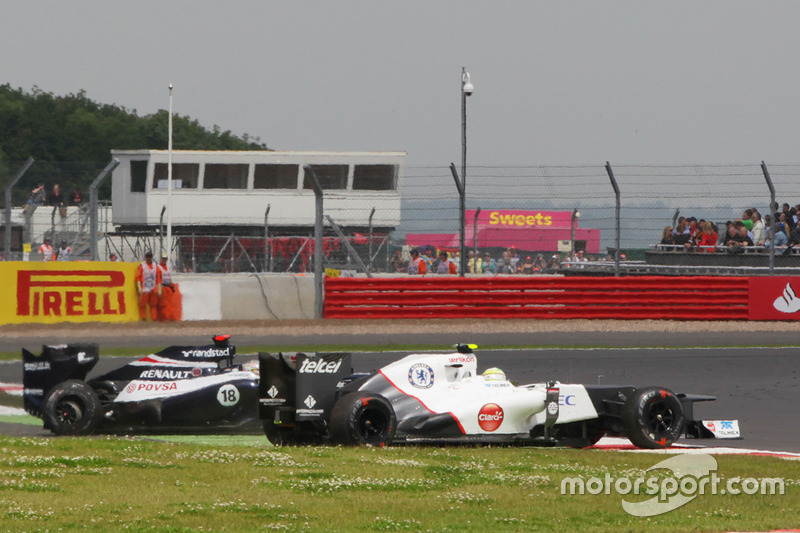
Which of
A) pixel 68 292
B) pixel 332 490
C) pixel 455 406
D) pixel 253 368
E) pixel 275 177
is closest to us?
pixel 332 490

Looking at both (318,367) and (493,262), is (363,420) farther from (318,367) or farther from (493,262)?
(493,262)

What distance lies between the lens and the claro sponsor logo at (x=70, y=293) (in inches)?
771

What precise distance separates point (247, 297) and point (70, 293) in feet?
10.1

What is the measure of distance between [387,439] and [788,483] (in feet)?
9.42

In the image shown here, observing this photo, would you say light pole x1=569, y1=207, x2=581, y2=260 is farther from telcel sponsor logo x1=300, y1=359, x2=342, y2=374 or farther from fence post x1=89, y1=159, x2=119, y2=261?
telcel sponsor logo x1=300, y1=359, x2=342, y2=374

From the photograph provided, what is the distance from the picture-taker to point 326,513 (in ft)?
19.5

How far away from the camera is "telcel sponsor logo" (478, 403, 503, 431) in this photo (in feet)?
28.8

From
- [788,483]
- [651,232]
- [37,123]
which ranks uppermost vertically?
[37,123]

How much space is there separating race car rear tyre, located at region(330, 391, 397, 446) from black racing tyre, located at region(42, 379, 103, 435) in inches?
80.7

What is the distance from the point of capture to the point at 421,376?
8.96 metres

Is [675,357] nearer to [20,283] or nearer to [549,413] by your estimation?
[549,413]

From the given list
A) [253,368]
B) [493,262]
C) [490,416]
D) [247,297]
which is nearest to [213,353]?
[253,368]

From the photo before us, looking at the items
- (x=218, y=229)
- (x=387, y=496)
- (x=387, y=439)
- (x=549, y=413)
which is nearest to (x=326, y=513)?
(x=387, y=496)

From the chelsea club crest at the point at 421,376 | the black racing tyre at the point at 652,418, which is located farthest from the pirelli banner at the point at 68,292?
the black racing tyre at the point at 652,418
